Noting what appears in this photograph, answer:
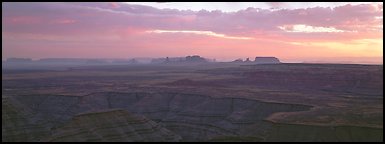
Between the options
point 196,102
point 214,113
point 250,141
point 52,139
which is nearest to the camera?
point 250,141

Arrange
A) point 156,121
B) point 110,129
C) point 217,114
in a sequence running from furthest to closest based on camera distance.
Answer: point 156,121 → point 217,114 → point 110,129

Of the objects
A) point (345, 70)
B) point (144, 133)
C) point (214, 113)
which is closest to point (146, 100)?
point (214, 113)

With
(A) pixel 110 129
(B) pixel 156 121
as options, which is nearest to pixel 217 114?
(B) pixel 156 121

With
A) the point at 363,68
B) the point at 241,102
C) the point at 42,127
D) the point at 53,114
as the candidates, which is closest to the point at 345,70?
the point at 363,68

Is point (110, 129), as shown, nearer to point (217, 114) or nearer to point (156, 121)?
point (156, 121)

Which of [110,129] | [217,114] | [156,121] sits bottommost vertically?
[156,121]

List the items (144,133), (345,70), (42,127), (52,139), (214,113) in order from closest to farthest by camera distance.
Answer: (52,139)
(144,133)
(42,127)
(214,113)
(345,70)

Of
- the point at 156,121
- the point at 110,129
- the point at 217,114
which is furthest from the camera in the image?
the point at 156,121

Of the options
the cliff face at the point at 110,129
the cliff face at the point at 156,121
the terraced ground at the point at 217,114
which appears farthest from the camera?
the terraced ground at the point at 217,114

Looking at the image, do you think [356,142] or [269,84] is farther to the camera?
[269,84]

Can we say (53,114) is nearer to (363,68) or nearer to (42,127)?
(42,127)

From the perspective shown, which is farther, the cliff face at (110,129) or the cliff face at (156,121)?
the cliff face at (156,121)
